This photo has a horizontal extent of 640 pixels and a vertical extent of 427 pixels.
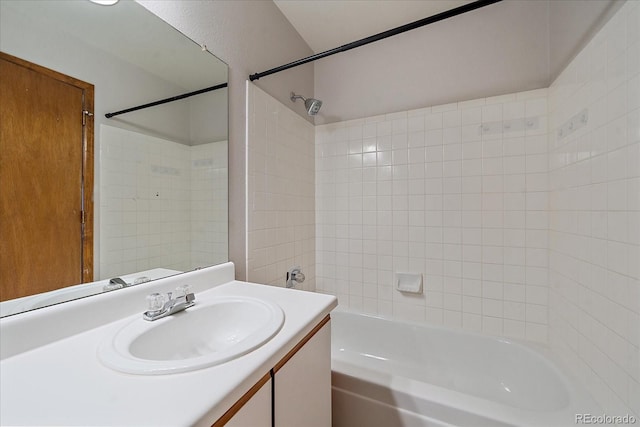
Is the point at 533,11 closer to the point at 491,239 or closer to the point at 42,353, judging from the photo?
the point at 491,239

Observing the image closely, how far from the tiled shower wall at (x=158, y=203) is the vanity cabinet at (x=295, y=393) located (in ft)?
2.06

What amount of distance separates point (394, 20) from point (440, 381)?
2.33 meters

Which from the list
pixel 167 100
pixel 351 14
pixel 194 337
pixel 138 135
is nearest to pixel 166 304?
pixel 194 337

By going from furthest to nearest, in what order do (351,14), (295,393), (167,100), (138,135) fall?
(351,14), (167,100), (138,135), (295,393)

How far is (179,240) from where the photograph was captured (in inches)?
42.9

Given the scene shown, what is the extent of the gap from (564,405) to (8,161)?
2.08 m

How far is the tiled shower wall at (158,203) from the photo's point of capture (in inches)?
33.5

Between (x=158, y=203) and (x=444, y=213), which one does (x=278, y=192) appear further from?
(x=444, y=213)

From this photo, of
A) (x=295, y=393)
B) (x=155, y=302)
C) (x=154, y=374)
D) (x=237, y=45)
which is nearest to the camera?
(x=154, y=374)

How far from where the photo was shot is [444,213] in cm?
176

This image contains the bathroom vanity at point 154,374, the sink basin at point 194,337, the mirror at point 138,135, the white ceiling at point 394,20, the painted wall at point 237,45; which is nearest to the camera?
the bathroom vanity at point 154,374

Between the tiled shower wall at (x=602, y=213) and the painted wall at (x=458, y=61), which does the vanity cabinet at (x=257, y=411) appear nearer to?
Result: the tiled shower wall at (x=602, y=213)

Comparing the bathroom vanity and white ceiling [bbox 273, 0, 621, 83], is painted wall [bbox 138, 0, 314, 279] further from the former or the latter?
the bathroom vanity

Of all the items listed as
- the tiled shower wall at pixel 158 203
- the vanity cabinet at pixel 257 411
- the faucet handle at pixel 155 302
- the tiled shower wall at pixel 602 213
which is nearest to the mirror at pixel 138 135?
the tiled shower wall at pixel 158 203
